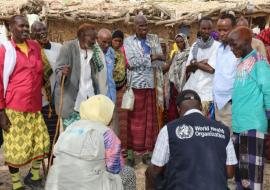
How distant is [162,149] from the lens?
312 centimetres

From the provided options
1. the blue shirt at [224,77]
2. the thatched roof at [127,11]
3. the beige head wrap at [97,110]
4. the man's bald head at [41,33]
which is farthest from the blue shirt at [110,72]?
the thatched roof at [127,11]

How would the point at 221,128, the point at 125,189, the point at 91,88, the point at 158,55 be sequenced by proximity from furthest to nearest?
1. the point at 158,55
2. the point at 91,88
3. the point at 125,189
4. the point at 221,128

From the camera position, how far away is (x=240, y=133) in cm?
437

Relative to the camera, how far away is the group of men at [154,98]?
3037mm

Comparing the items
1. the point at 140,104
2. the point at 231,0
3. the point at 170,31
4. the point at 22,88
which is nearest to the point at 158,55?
the point at 140,104

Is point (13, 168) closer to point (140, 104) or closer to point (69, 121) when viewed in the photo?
point (69, 121)

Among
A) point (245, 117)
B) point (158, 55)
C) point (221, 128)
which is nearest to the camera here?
point (221, 128)

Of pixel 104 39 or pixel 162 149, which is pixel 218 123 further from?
pixel 104 39

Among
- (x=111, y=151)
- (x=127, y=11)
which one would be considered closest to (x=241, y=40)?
(x=111, y=151)

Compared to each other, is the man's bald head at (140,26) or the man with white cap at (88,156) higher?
the man's bald head at (140,26)

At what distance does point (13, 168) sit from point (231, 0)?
396 inches

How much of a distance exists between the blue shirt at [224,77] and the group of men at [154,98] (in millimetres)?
11

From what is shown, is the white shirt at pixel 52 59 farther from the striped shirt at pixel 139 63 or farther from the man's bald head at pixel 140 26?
the man's bald head at pixel 140 26

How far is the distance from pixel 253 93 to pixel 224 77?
847 millimetres
